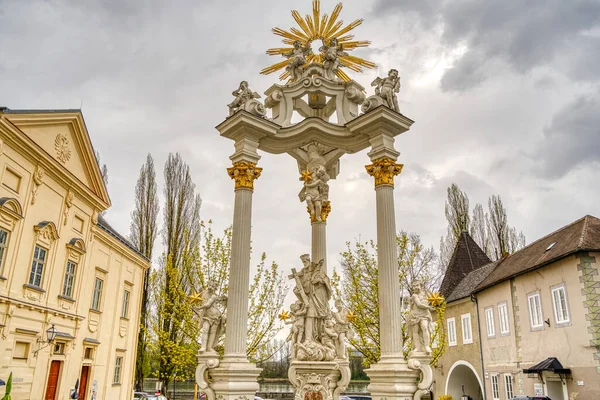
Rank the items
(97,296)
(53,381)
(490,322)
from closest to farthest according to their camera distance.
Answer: (53,381), (97,296), (490,322)

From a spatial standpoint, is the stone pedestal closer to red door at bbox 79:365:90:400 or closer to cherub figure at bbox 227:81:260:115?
cherub figure at bbox 227:81:260:115

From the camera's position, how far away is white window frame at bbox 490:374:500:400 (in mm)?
20016

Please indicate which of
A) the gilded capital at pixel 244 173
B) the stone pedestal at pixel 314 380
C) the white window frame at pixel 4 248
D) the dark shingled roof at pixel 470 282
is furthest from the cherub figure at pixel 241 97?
the dark shingled roof at pixel 470 282

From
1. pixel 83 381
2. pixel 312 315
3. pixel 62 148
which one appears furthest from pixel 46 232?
pixel 312 315

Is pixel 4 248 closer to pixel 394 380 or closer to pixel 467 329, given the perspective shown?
pixel 394 380

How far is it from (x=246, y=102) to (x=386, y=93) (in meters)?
2.69

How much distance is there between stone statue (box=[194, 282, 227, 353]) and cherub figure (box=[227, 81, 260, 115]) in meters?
3.41

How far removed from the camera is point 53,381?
16.2m

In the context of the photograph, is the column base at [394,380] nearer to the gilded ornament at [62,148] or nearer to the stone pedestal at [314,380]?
the stone pedestal at [314,380]

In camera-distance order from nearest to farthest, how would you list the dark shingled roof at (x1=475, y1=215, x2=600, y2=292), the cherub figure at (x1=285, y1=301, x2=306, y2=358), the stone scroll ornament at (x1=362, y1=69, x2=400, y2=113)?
the cherub figure at (x1=285, y1=301, x2=306, y2=358) → the stone scroll ornament at (x1=362, y1=69, x2=400, y2=113) → the dark shingled roof at (x1=475, y1=215, x2=600, y2=292)

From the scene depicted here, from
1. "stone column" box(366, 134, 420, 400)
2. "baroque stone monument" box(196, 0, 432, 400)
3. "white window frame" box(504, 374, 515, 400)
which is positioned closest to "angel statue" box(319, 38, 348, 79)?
A: "baroque stone monument" box(196, 0, 432, 400)

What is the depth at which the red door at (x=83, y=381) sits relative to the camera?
1802 cm

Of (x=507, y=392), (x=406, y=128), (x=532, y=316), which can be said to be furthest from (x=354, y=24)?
(x=507, y=392)

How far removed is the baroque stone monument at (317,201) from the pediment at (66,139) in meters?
8.76
